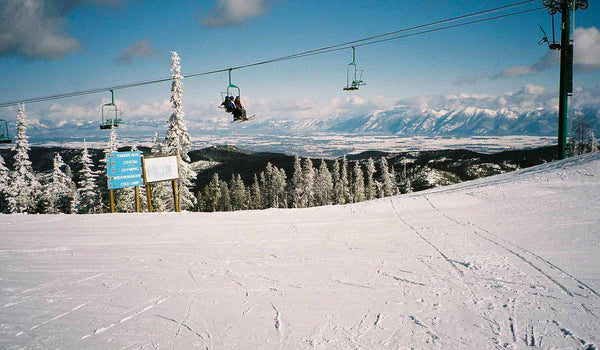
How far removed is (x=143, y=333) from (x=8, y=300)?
11.4 feet

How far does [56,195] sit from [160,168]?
119ft

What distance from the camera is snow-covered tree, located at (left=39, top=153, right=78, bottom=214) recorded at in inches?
1564

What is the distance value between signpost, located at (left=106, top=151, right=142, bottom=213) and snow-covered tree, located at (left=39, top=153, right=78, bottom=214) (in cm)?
2945

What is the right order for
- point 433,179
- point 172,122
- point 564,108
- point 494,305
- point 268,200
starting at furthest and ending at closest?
point 433,179 → point 268,200 → point 172,122 → point 564,108 → point 494,305

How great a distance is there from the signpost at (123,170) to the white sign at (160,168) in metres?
0.49

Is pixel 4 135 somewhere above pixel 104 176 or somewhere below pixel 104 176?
above

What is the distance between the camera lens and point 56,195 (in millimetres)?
41156

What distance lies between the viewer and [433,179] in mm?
129750

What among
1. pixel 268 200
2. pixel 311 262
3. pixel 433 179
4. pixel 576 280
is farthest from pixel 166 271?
pixel 433 179

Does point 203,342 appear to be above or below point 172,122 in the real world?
below

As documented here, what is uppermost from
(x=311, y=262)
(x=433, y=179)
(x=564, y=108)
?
(x=564, y=108)

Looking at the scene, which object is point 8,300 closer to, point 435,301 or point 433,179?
point 435,301

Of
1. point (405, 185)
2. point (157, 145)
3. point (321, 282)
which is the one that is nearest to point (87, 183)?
point (157, 145)

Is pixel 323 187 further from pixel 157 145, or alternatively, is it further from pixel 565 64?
pixel 565 64
